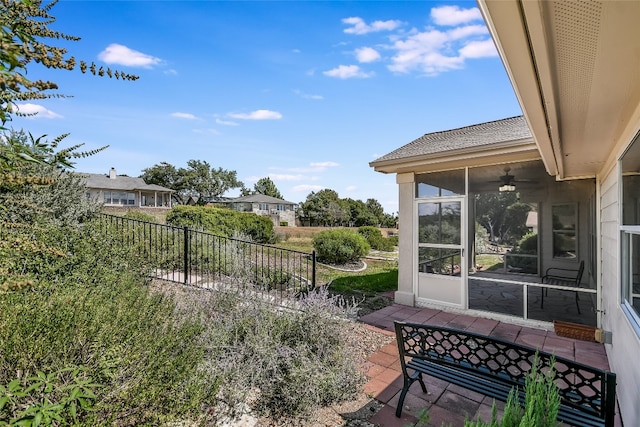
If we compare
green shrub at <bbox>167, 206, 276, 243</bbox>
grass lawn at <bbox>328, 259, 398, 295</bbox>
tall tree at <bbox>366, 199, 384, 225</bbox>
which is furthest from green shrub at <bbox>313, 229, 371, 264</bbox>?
tall tree at <bbox>366, 199, 384, 225</bbox>

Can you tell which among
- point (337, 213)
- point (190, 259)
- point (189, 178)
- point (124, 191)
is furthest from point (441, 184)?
point (189, 178)

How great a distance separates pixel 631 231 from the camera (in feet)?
8.42

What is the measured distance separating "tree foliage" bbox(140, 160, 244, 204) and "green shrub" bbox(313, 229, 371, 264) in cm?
3495

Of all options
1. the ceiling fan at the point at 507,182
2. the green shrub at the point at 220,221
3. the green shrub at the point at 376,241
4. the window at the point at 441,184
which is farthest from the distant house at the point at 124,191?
the ceiling fan at the point at 507,182

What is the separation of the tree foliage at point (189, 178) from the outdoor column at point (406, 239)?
41.2 m

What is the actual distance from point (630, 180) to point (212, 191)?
45808 millimetres

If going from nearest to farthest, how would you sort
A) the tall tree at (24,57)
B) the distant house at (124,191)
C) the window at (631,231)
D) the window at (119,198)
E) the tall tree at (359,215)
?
the tall tree at (24,57) → the window at (631,231) → the distant house at (124,191) → the window at (119,198) → the tall tree at (359,215)

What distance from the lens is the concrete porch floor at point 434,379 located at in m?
2.83

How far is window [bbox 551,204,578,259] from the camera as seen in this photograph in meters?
7.55

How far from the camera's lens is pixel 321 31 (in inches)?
244

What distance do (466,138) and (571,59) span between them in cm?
469

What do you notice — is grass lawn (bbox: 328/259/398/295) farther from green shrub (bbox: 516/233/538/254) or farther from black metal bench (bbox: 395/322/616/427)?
black metal bench (bbox: 395/322/616/427)

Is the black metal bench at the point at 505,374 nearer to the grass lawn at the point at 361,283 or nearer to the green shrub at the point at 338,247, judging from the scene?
the grass lawn at the point at 361,283

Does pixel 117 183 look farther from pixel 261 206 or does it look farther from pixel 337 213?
pixel 337 213
